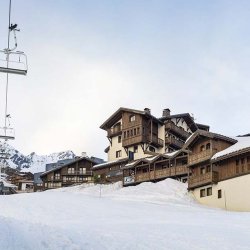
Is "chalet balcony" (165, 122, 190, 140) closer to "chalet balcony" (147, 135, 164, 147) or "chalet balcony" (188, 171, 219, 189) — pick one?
"chalet balcony" (147, 135, 164, 147)

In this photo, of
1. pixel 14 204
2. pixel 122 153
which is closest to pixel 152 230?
pixel 14 204

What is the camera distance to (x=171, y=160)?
5988 cm

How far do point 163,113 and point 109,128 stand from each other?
8.80 metres

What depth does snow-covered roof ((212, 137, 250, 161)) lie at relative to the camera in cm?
4409

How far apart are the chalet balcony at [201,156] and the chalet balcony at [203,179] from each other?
5.40 feet

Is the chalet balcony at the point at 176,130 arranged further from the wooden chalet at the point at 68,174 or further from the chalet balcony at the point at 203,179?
the wooden chalet at the point at 68,174

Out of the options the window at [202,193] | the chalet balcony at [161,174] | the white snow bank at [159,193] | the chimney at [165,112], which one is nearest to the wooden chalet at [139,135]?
the chimney at [165,112]

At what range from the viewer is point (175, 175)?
187 feet

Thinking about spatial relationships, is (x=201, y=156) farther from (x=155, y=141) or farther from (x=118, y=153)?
(x=118, y=153)

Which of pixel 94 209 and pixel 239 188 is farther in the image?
pixel 239 188

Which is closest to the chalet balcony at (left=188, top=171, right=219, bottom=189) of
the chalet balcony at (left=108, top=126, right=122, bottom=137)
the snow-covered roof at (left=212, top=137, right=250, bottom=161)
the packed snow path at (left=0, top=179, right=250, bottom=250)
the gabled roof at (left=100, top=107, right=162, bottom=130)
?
the snow-covered roof at (left=212, top=137, right=250, bottom=161)

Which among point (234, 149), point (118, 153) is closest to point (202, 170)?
point (234, 149)

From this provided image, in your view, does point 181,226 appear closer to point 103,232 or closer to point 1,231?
point 103,232

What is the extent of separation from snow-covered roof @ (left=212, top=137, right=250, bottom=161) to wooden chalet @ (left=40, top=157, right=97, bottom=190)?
4380 cm
